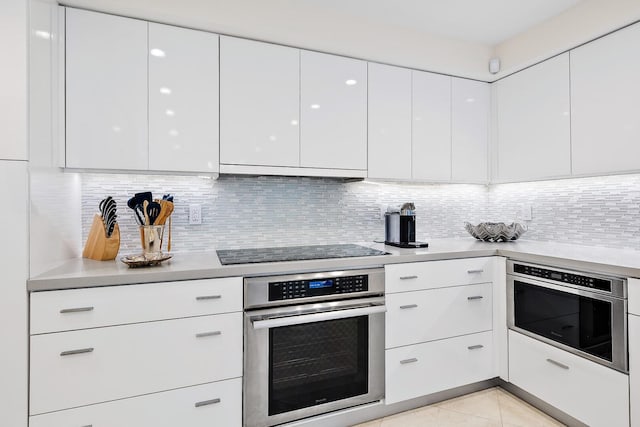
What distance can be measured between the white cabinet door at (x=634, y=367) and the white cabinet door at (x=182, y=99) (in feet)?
7.12

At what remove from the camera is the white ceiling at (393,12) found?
5.88ft

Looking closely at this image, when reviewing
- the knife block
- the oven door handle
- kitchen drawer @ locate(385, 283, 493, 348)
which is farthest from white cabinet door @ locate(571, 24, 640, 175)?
the knife block

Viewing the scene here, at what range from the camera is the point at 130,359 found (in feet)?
4.93

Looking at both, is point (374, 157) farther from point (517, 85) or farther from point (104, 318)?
point (104, 318)

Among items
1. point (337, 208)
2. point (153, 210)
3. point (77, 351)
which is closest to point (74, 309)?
point (77, 351)

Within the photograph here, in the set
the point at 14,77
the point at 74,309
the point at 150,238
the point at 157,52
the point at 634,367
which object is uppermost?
the point at 157,52

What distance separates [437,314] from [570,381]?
71cm

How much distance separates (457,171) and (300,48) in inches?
56.0

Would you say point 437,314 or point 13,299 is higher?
point 13,299

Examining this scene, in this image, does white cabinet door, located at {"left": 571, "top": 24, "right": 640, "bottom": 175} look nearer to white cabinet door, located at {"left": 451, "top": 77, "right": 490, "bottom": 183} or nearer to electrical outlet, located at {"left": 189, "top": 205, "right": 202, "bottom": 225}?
white cabinet door, located at {"left": 451, "top": 77, "right": 490, "bottom": 183}

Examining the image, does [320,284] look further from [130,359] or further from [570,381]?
[570,381]

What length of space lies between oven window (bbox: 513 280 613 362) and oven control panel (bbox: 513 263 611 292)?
67 mm

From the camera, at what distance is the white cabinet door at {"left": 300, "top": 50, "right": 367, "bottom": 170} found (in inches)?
84.6

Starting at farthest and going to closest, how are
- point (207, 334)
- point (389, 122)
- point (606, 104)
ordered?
point (389, 122), point (606, 104), point (207, 334)
